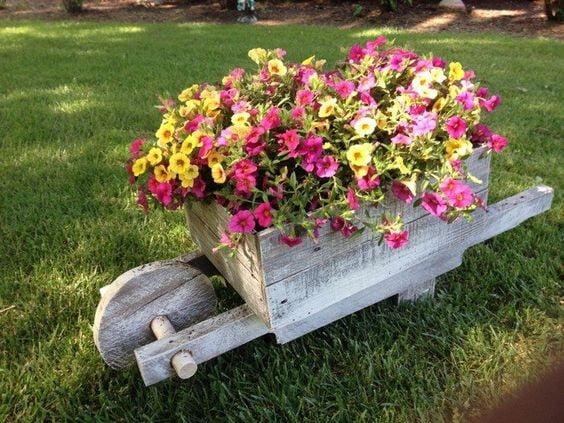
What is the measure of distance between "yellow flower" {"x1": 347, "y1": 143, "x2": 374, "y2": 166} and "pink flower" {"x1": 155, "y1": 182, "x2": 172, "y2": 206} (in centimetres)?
52

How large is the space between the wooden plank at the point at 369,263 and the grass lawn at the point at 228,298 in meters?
0.23

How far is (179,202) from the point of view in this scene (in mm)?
1740

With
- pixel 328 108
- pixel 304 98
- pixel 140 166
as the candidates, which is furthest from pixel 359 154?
pixel 140 166

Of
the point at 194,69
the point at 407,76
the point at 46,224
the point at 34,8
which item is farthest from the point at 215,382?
the point at 34,8

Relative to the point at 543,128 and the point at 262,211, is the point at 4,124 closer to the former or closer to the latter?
the point at 262,211

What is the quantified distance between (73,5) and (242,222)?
8.97m

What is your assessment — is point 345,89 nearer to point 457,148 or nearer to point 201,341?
point 457,148

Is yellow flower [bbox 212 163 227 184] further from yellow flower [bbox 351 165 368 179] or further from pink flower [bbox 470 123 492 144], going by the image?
pink flower [bbox 470 123 492 144]

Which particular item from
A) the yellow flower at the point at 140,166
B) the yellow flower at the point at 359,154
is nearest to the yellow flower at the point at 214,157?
the yellow flower at the point at 140,166

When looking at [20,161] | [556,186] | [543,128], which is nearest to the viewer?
[556,186]

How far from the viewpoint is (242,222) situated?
1532mm

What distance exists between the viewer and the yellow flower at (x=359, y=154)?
61.6 inches

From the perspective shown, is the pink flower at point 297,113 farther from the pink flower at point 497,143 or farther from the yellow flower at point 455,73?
the pink flower at point 497,143

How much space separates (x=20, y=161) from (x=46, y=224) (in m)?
0.90
